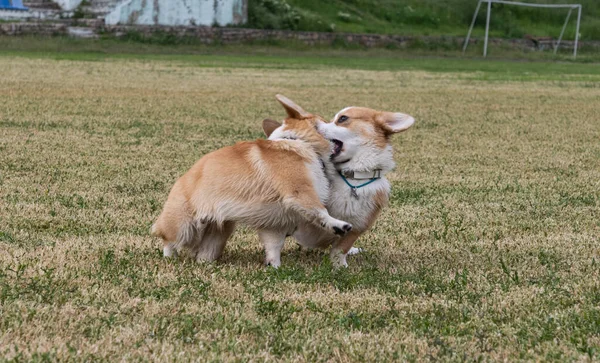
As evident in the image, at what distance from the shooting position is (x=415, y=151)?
10.5 metres

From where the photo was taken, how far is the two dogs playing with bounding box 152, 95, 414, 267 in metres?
4.67

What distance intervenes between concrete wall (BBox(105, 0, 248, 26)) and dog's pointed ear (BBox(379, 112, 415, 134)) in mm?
34356

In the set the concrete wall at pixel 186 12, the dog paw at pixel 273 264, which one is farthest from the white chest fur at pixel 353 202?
the concrete wall at pixel 186 12

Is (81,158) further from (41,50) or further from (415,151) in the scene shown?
(41,50)

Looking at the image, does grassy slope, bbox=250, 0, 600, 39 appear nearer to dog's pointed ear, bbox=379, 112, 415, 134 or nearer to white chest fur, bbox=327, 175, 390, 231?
dog's pointed ear, bbox=379, 112, 415, 134

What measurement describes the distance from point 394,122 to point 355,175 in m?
0.43

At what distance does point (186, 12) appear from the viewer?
40188 millimetres

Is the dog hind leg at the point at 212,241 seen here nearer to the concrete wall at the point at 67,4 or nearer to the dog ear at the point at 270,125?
the dog ear at the point at 270,125

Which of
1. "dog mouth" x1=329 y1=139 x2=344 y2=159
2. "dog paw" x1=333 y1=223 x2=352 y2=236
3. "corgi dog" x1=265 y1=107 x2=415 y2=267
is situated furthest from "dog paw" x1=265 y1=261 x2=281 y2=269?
"dog mouth" x1=329 y1=139 x2=344 y2=159

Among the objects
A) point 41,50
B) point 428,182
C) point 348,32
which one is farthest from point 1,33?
point 428,182

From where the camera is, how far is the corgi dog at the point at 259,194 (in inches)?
183

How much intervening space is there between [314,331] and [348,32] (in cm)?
3947

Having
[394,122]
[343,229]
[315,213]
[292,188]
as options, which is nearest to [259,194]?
[292,188]

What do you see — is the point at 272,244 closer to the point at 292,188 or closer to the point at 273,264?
the point at 273,264
